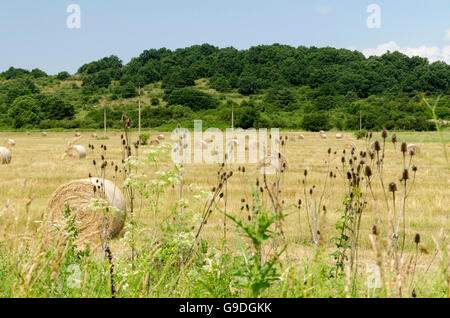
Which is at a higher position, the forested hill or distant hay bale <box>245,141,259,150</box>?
the forested hill

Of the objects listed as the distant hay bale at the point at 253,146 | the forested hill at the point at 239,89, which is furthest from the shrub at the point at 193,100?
the distant hay bale at the point at 253,146

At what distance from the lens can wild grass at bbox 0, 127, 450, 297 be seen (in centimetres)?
277

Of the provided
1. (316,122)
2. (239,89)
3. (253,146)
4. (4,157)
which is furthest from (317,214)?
(239,89)

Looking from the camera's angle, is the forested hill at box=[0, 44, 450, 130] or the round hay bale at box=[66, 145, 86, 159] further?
the forested hill at box=[0, 44, 450, 130]

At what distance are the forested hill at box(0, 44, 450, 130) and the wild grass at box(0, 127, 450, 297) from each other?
139 feet

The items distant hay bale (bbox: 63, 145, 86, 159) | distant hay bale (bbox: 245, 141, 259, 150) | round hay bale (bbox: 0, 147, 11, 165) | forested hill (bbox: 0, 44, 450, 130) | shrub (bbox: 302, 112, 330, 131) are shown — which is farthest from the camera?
forested hill (bbox: 0, 44, 450, 130)

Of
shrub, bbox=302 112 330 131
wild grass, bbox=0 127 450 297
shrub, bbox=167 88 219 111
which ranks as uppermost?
shrub, bbox=167 88 219 111

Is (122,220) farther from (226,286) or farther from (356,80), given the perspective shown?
(356,80)

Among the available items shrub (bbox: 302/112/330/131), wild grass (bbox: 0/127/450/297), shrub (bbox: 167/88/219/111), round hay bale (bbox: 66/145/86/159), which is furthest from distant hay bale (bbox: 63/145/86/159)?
shrub (bbox: 167/88/219/111)

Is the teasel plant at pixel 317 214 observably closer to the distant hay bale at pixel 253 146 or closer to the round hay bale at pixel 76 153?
the round hay bale at pixel 76 153

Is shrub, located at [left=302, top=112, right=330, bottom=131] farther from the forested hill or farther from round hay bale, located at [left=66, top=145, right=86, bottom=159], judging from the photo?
round hay bale, located at [left=66, top=145, right=86, bottom=159]

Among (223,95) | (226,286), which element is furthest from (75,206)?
(223,95)

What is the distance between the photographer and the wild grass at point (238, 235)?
9.07 ft

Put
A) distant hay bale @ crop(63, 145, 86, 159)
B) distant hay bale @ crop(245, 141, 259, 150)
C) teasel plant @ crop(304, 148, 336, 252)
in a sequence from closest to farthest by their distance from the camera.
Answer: teasel plant @ crop(304, 148, 336, 252), distant hay bale @ crop(63, 145, 86, 159), distant hay bale @ crop(245, 141, 259, 150)
